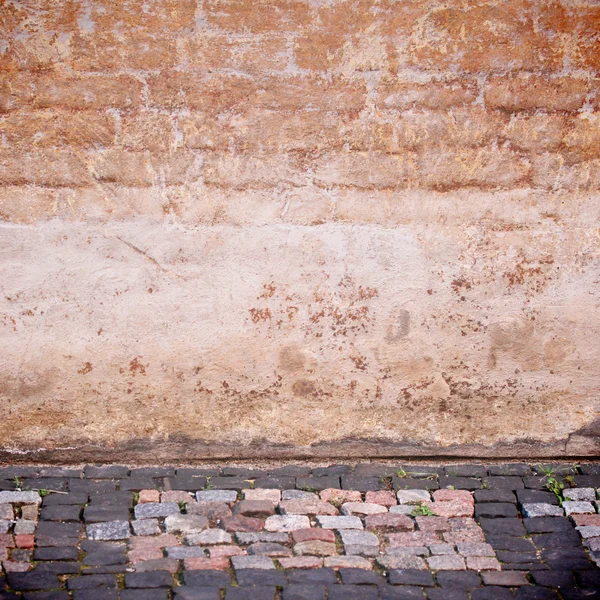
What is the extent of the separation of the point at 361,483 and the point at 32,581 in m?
1.51

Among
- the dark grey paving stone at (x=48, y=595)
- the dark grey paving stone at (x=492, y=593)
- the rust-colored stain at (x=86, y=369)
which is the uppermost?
the rust-colored stain at (x=86, y=369)

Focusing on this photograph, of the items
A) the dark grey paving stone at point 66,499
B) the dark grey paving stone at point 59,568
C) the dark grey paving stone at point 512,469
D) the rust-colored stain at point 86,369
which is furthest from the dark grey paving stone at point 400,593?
the rust-colored stain at point 86,369

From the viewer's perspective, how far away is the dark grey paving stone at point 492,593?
2.69 meters

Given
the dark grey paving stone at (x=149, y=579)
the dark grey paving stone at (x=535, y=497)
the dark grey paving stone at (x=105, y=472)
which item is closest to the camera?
the dark grey paving stone at (x=149, y=579)

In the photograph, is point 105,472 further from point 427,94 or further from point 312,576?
point 427,94

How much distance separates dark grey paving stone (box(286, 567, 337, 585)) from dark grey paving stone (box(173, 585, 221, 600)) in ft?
0.93

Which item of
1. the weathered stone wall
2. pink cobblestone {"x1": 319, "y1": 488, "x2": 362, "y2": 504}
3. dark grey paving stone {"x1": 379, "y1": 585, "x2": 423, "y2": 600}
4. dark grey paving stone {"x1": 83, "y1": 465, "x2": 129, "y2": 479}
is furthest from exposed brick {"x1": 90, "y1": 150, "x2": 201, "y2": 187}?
dark grey paving stone {"x1": 379, "y1": 585, "x2": 423, "y2": 600}

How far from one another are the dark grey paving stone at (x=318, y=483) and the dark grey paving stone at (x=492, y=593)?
0.89 metres

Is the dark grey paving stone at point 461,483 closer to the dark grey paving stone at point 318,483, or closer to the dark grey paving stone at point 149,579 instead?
the dark grey paving stone at point 318,483

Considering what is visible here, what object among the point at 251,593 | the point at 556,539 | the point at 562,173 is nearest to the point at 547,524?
the point at 556,539

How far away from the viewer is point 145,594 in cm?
262

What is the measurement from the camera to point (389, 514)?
3232 millimetres

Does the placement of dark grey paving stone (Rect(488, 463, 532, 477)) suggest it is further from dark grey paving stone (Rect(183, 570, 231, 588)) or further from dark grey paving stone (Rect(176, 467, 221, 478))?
dark grey paving stone (Rect(183, 570, 231, 588))

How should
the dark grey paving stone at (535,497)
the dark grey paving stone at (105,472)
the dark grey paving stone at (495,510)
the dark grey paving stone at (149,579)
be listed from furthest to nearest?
the dark grey paving stone at (105,472)
the dark grey paving stone at (535,497)
the dark grey paving stone at (495,510)
the dark grey paving stone at (149,579)
